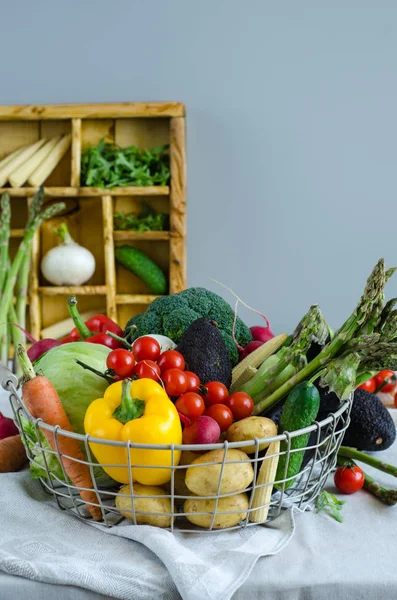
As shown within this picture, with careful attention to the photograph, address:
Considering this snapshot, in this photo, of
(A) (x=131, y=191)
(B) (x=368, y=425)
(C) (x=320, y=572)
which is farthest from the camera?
(A) (x=131, y=191)

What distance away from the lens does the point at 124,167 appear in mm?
3100

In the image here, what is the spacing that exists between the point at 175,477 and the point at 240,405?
14 cm

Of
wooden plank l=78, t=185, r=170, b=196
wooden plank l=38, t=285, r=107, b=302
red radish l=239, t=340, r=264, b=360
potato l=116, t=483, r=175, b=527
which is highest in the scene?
wooden plank l=78, t=185, r=170, b=196

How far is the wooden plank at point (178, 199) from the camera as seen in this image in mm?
3020

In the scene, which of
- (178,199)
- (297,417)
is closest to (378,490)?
(297,417)

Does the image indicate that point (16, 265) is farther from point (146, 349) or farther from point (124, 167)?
point (146, 349)

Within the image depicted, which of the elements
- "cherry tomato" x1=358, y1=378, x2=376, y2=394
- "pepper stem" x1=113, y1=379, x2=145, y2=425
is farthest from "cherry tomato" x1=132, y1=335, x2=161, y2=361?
"cherry tomato" x1=358, y1=378, x2=376, y2=394

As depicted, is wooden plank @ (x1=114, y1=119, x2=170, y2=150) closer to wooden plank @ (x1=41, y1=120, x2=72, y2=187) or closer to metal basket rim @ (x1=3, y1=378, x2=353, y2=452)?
wooden plank @ (x1=41, y1=120, x2=72, y2=187)

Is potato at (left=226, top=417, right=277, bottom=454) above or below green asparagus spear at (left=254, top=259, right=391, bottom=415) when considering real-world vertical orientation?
below

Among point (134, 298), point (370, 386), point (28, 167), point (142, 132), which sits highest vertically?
point (142, 132)

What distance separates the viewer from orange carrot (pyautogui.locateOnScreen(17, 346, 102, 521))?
838mm

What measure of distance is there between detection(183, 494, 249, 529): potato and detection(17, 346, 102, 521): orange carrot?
5.4 inches

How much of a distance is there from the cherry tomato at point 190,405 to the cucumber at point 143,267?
7.55 feet

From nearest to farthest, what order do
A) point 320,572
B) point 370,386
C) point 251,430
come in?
point 320,572 → point 251,430 → point 370,386
